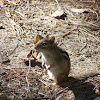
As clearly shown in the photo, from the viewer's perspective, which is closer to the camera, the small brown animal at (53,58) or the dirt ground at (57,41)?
the small brown animal at (53,58)

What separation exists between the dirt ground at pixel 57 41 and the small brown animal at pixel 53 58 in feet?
0.81

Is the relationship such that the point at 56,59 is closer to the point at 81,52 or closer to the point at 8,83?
the point at 8,83

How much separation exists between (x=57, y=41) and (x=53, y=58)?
176cm

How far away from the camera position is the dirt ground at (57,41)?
3488 mm

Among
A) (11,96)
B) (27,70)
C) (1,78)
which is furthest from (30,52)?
(11,96)

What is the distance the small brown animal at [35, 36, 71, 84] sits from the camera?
3.35m

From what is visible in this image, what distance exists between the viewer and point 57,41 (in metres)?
5.19

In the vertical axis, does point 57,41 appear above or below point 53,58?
below

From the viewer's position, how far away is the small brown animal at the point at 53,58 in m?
3.35

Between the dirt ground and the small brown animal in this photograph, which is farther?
the dirt ground

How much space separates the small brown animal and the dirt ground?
25 centimetres

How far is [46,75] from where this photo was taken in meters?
3.96

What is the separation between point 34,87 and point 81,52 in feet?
5.60

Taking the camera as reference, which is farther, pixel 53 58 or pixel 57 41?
pixel 57 41
